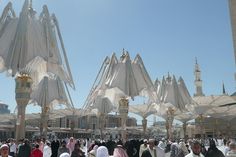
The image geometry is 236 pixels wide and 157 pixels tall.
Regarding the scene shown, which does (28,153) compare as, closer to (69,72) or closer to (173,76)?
(69,72)

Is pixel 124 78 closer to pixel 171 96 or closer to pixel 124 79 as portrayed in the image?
pixel 124 79

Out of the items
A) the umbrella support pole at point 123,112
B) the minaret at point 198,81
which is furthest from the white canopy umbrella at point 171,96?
the minaret at point 198,81

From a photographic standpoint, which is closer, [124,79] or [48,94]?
[124,79]

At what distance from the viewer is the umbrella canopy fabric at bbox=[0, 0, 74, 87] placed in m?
12.9

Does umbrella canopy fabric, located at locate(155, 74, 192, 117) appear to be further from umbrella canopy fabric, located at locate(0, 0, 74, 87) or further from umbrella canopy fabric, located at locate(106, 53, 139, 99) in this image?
umbrella canopy fabric, located at locate(0, 0, 74, 87)

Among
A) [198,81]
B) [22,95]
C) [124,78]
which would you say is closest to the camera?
[22,95]

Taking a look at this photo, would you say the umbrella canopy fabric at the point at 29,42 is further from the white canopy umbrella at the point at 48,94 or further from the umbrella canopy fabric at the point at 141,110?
the umbrella canopy fabric at the point at 141,110

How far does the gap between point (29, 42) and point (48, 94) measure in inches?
483

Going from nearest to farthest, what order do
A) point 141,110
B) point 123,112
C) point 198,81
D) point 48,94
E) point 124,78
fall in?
point 123,112 → point 124,78 → point 48,94 → point 141,110 → point 198,81

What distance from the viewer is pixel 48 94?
81.7 ft

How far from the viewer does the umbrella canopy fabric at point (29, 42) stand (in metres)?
12.9

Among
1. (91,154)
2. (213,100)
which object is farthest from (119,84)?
(213,100)

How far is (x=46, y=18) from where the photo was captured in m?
13.8

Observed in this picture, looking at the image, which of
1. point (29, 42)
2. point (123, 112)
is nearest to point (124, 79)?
point (123, 112)
